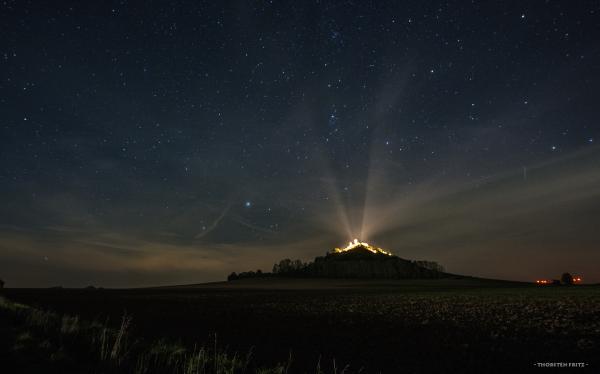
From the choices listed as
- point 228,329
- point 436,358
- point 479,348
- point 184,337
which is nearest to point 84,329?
point 184,337

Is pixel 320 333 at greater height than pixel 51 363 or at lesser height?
lesser

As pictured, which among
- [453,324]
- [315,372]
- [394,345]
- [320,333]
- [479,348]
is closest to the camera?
[315,372]

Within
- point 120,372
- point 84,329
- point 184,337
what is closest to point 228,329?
point 184,337

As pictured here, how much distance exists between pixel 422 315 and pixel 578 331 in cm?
951

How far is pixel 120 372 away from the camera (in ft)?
26.1

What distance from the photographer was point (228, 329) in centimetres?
2030

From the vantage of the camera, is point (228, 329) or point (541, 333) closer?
point (541, 333)

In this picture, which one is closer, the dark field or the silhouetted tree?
the dark field

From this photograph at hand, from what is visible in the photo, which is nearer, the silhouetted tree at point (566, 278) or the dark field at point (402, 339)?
the dark field at point (402, 339)

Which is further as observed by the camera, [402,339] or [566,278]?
[566,278]

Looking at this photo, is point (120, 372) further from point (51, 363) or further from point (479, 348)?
point (479, 348)

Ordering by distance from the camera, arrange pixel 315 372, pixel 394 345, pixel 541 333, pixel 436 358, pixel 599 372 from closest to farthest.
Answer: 1. pixel 599 372
2. pixel 315 372
3. pixel 436 358
4. pixel 394 345
5. pixel 541 333

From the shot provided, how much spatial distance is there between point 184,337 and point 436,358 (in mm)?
10843

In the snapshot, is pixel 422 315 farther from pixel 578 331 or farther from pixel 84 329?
pixel 84 329
